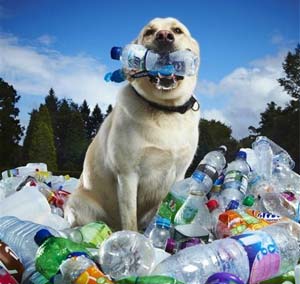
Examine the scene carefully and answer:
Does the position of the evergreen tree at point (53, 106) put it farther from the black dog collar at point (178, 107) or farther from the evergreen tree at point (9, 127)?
the black dog collar at point (178, 107)

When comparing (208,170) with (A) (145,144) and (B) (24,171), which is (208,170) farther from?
(B) (24,171)

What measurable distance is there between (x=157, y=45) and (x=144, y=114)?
1.09 feet

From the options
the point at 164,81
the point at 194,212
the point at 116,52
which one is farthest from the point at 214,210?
the point at 116,52

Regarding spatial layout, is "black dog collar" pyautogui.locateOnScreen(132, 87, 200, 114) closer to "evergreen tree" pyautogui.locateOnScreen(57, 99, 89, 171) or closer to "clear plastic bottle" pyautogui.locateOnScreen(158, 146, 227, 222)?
"clear plastic bottle" pyautogui.locateOnScreen(158, 146, 227, 222)

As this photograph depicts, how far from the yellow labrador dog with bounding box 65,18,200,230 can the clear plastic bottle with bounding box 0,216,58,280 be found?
0.54 meters

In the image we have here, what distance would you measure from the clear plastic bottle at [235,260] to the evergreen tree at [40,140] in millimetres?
4746

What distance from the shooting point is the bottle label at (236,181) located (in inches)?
105

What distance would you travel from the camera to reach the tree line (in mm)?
6051

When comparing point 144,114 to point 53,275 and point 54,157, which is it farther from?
point 54,157

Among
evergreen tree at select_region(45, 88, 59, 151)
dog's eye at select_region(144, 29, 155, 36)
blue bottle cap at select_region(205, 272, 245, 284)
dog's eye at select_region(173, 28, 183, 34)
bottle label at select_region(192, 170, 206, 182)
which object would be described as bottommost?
blue bottle cap at select_region(205, 272, 245, 284)

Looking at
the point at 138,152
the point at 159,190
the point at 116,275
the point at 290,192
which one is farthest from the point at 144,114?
the point at 116,275

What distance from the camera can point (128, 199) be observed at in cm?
254

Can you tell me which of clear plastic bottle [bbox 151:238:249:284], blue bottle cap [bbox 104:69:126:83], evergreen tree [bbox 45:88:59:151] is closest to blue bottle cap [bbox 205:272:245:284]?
clear plastic bottle [bbox 151:238:249:284]

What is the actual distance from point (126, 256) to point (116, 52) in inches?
46.5
